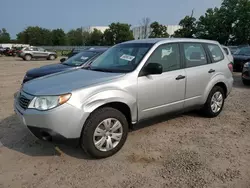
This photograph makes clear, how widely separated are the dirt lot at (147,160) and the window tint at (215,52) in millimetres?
1404

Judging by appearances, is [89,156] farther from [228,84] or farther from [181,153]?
[228,84]

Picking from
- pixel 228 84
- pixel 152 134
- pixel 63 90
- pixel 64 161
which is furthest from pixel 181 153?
pixel 228 84

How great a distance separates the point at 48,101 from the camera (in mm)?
2943

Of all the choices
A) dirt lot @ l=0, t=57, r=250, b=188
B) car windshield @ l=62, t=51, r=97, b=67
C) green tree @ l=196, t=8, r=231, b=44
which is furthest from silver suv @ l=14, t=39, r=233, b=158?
green tree @ l=196, t=8, r=231, b=44

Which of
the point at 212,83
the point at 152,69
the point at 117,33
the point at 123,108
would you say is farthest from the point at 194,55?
the point at 117,33

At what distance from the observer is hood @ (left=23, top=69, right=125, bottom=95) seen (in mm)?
3043

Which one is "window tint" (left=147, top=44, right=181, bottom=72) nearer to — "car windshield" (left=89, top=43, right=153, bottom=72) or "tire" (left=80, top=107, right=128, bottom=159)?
"car windshield" (left=89, top=43, right=153, bottom=72)

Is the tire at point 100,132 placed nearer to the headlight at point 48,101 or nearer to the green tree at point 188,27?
the headlight at point 48,101

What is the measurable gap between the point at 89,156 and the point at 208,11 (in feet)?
153

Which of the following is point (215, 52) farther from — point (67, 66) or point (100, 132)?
point (67, 66)

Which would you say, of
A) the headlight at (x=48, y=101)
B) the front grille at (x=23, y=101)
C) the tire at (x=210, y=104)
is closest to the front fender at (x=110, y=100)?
the headlight at (x=48, y=101)

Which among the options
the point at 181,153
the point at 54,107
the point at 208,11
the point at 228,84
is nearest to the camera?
the point at 54,107

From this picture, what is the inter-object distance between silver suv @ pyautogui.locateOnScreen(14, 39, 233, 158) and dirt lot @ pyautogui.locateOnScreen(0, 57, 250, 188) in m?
0.34

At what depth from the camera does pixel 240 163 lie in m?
3.18
